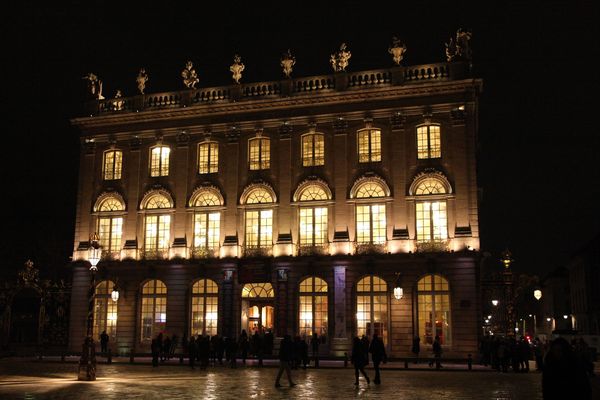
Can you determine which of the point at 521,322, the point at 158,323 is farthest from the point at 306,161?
the point at 521,322

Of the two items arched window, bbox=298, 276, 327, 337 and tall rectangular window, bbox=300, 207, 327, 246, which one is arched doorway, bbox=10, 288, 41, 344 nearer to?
arched window, bbox=298, 276, 327, 337

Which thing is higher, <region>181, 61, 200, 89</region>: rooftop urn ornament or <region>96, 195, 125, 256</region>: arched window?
<region>181, 61, 200, 89</region>: rooftop urn ornament

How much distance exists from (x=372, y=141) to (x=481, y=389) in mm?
20355

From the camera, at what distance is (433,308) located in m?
36.5

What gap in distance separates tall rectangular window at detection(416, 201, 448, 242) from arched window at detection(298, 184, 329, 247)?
16.9 ft

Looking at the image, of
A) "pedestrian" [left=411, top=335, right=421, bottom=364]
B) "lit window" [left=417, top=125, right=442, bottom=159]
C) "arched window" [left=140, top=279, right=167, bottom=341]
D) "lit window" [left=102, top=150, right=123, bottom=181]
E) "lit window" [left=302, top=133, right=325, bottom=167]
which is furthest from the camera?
"lit window" [left=102, top=150, right=123, bottom=181]

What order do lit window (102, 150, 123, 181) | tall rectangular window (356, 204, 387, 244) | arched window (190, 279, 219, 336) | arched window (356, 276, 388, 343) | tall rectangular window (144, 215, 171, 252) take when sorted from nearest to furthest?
arched window (356, 276, 388, 343) → tall rectangular window (356, 204, 387, 244) → arched window (190, 279, 219, 336) → tall rectangular window (144, 215, 171, 252) → lit window (102, 150, 123, 181)

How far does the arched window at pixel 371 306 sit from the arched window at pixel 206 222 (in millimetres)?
8805

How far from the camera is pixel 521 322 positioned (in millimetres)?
133750

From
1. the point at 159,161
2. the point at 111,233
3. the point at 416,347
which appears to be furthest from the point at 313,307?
the point at 111,233

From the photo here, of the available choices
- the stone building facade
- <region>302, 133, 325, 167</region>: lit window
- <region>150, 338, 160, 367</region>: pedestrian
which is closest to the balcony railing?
the stone building facade

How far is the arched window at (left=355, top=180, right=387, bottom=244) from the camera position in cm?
3800

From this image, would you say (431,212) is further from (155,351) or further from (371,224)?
(155,351)

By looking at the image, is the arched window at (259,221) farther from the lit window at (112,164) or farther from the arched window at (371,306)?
the lit window at (112,164)
